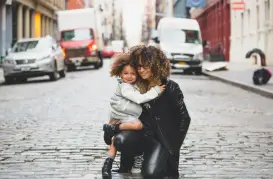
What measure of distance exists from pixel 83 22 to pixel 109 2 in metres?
146

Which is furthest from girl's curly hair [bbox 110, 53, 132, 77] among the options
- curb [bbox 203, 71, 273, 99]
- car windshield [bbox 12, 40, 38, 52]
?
car windshield [bbox 12, 40, 38, 52]

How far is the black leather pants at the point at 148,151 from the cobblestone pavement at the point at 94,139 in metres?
0.39

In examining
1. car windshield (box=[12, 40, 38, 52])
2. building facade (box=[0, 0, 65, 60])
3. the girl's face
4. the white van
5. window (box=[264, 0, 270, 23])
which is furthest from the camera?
building facade (box=[0, 0, 65, 60])

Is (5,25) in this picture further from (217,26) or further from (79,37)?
(217,26)

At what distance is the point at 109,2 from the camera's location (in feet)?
573

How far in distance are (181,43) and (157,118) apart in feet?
73.5

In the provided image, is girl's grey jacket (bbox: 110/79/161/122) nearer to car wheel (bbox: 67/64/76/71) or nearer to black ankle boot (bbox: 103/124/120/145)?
black ankle boot (bbox: 103/124/120/145)

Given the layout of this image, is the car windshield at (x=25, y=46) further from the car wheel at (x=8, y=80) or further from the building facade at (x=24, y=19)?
the building facade at (x=24, y=19)

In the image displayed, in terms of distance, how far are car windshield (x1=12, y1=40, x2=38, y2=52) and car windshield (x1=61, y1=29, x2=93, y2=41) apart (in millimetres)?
8939

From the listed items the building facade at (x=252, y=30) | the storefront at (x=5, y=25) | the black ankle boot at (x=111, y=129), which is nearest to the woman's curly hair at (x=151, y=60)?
the black ankle boot at (x=111, y=129)

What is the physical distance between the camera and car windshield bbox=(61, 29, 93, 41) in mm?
30750

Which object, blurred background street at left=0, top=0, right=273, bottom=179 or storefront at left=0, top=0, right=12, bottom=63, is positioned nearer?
blurred background street at left=0, top=0, right=273, bottom=179

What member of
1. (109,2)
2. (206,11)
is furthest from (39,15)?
(109,2)

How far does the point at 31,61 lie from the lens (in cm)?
2019
